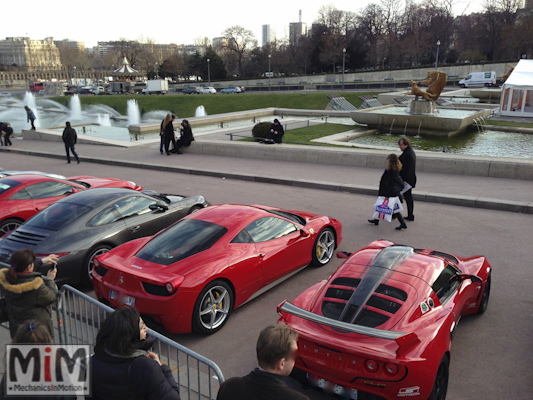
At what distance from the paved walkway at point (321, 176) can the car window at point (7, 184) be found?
707 cm

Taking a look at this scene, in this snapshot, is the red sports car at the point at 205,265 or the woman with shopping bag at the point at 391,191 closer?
the red sports car at the point at 205,265

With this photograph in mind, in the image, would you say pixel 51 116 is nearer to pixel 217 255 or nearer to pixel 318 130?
pixel 318 130

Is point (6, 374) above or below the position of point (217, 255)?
above

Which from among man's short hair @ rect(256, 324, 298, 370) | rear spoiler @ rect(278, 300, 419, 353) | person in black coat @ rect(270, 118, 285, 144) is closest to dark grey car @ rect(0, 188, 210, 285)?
rear spoiler @ rect(278, 300, 419, 353)

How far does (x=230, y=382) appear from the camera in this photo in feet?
9.37

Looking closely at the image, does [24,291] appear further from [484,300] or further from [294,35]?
[294,35]

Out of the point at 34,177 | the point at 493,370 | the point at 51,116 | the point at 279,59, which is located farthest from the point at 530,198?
the point at 279,59

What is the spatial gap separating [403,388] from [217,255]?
2985 mm

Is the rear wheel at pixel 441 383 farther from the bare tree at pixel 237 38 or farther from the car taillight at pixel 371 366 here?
the bare tree at pixel 237 38

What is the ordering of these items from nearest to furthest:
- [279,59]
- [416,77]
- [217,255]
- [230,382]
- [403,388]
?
[230,382], [403,388], [217,255], [416,77], [279,59]

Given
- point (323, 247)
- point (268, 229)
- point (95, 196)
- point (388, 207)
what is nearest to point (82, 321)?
point (268, 229)

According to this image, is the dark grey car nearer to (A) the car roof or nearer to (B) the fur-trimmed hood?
(A) the car roof

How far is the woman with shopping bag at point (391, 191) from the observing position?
9758 mm

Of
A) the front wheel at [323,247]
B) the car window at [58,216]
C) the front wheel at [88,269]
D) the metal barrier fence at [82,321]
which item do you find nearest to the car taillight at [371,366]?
the metal barrier fence at [82,321]
